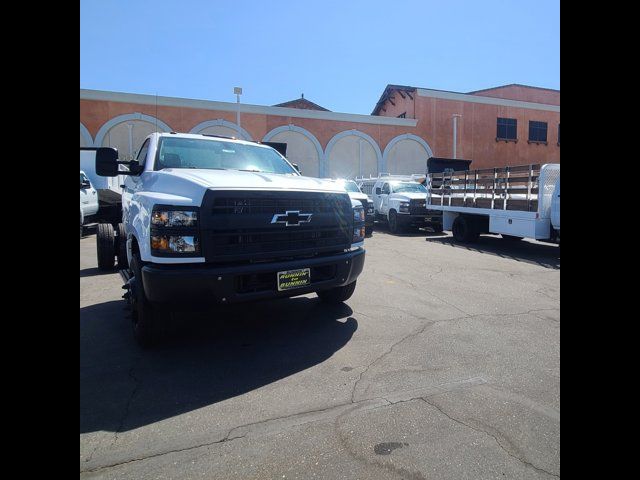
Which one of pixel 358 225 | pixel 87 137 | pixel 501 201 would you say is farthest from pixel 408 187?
pixel 87 137

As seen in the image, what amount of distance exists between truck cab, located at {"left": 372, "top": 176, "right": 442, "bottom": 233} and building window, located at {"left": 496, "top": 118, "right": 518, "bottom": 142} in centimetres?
1923

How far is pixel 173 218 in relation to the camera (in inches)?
134

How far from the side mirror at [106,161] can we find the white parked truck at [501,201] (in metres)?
8.20

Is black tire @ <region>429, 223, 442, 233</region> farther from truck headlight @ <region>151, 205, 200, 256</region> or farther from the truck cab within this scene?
truck headlight @ <region>151, 205, 200, 256</region>

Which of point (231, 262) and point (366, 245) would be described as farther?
point (366, 245)

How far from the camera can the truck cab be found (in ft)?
48.2

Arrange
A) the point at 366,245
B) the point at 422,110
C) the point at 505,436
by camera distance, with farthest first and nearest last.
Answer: the point at 422,110 → the point at 366,245 → the point at 505,436

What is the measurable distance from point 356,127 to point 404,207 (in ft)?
45.8

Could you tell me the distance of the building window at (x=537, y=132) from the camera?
32.7m

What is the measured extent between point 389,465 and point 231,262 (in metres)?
2.01

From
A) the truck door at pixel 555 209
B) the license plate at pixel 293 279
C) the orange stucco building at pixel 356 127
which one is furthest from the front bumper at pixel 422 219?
the orange stucco building at pixel 356 127
